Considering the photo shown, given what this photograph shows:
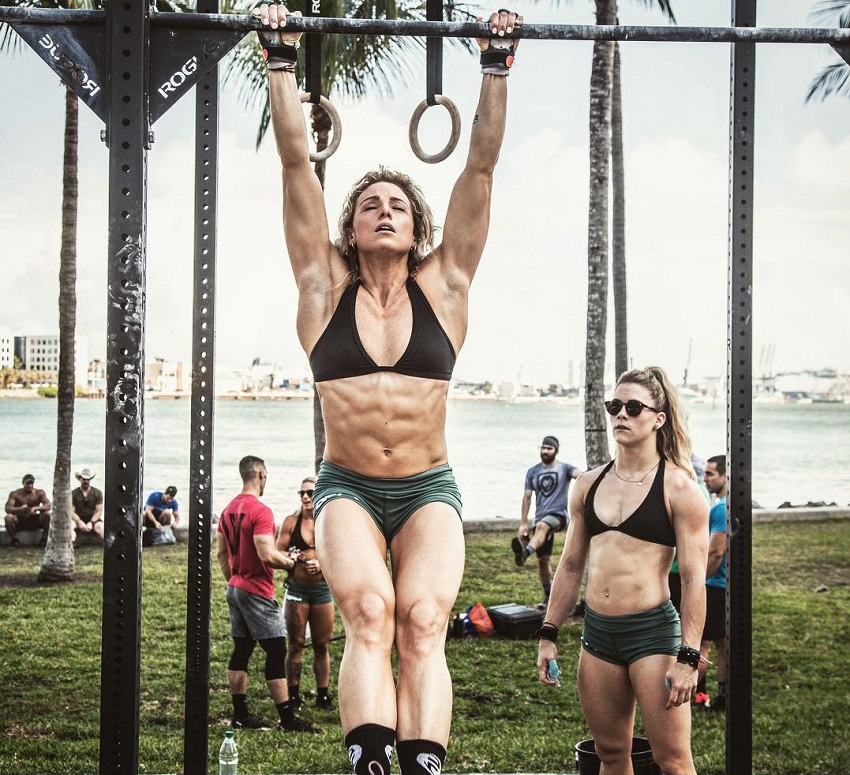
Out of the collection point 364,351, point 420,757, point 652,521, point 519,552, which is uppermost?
point 364,351

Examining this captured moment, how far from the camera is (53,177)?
1542 inches

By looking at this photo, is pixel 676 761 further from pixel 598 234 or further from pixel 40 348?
pixel 40 348

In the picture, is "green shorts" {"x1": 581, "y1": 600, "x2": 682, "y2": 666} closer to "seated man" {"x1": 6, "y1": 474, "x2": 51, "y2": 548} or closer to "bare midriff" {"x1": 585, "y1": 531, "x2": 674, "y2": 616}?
"bare midriff" {"x1": 585, "y1": 531, "x2": 674, "y2": 616}

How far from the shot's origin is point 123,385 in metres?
3.04

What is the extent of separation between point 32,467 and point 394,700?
39747 mm

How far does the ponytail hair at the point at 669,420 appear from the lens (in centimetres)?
381

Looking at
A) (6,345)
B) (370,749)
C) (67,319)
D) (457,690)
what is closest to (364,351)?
(370,749)

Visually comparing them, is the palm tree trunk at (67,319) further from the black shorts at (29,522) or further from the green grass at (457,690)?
the black shorts at (29,522)

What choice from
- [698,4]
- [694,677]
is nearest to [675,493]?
[694,677]

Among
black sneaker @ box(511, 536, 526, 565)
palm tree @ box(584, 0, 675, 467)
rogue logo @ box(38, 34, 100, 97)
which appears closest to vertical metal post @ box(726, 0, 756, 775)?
rogue logo @ box(38, 34, 100, 97)

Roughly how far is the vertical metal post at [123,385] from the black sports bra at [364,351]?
60 centimetres

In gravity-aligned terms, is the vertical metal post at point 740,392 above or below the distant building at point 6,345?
below

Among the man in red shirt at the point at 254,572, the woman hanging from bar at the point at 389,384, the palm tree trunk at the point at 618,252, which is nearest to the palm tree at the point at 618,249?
the palm tree trunk at the point at 618,252

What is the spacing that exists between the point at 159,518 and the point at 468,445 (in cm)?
3834
